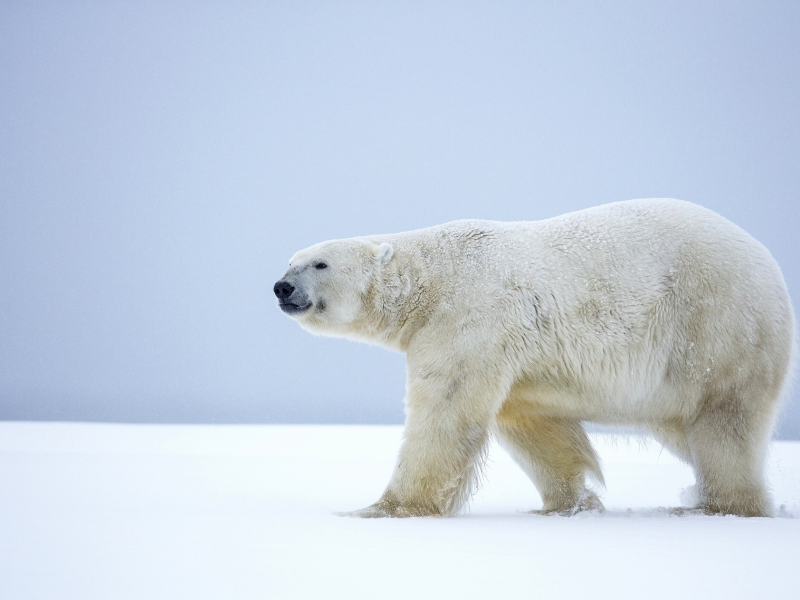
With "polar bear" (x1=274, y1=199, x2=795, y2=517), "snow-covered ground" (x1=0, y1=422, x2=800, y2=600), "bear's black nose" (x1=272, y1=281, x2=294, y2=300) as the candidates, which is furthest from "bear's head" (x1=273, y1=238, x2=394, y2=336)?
"snow-covered ground" (x1=0, y1=422, x2=800, y2=600)

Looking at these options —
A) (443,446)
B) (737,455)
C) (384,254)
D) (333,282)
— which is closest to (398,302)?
(384,254)

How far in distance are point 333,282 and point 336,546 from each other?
222 cm

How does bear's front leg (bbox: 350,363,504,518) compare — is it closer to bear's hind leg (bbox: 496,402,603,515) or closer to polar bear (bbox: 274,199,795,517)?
polar bear (bbox: 274,199,795,517)

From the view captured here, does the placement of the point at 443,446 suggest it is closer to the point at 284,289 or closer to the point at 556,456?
the point at 556,456

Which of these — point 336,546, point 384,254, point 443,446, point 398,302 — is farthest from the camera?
point 384,254

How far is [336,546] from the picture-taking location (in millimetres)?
2766

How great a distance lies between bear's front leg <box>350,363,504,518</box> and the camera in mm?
4031

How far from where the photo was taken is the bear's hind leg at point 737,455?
4.18 m

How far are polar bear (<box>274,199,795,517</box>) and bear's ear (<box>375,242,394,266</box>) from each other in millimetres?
162

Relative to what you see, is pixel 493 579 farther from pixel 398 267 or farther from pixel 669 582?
pixel 398 267

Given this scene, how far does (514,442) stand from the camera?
4.79m

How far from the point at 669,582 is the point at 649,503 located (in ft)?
9.52

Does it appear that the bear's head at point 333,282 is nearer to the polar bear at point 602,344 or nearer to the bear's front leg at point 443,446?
the polar bear at point 602,344

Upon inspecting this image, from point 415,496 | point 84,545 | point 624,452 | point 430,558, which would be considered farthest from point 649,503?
point 624,452
